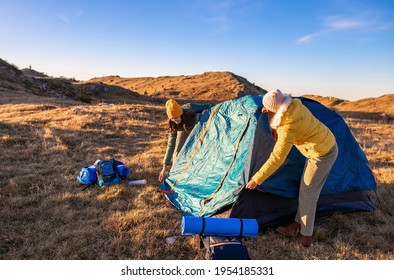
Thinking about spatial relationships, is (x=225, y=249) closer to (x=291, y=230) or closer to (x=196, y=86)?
(x=291, y=230)

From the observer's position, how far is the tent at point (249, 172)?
520 centimetres

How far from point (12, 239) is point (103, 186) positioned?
2.43 meters

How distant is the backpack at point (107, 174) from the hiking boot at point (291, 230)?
3952 millimetres

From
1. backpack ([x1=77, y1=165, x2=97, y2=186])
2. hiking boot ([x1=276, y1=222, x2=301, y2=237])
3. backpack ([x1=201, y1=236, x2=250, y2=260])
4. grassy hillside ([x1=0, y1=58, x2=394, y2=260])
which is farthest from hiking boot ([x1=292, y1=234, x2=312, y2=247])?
backpack ([x1=77, y1=165, x2=97, y2=186])

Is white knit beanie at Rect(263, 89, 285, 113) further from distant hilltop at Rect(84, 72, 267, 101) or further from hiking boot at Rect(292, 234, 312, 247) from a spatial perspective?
distant hilltop at Rect(84, 72, 267, 101)

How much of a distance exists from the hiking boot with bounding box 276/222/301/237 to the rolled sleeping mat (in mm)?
1129

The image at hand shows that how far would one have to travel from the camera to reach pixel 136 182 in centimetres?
734

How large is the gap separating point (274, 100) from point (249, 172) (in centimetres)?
137

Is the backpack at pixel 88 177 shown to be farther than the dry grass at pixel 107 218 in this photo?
Yes

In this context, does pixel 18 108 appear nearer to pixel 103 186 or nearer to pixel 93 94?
pixel 103 186

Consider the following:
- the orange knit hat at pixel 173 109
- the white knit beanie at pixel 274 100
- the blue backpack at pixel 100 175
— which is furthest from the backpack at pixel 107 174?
the white knit beanie at pixel 274 100

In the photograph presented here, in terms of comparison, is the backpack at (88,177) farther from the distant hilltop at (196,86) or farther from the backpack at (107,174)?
the distant hilltop at (196,86)

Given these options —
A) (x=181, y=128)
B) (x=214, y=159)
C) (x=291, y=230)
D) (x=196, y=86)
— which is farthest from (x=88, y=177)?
(x=196, y=86)
